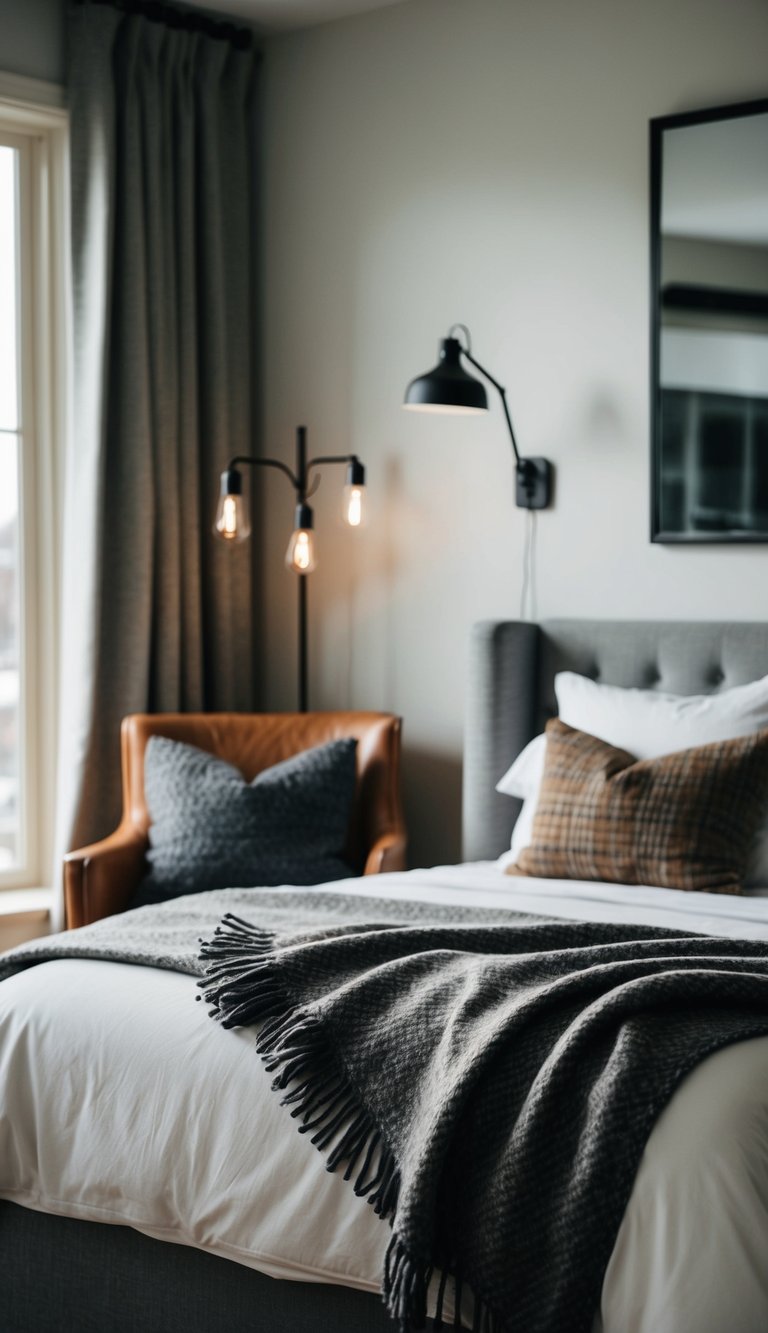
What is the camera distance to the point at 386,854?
131 inches

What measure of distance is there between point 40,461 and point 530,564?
1348 mm

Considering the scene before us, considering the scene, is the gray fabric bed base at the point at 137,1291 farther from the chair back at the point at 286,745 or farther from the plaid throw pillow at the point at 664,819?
the chair back at the point at 286,745

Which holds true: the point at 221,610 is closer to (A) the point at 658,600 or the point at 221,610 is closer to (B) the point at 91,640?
(B) the point at 91,640

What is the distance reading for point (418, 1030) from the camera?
1.75m

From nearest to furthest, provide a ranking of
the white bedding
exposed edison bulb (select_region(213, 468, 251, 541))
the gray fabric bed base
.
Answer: the white bedding
the gray fabric bed base
exposed edison bulb (select_region(213, 468, 251, 541))

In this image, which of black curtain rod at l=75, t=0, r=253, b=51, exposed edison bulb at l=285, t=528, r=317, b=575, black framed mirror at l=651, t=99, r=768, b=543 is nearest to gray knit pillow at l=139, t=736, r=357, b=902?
exposed edison bulb at l=285, t=528, r=317, b=575

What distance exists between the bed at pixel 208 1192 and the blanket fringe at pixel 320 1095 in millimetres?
33

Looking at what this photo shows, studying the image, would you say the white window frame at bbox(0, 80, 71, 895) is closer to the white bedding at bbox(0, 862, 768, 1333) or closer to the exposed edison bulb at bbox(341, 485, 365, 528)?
the exposed edison bulb at bbox(341, 485, 365, 528)

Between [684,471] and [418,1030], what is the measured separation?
6.40 ft

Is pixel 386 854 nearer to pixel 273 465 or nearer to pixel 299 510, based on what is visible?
pixel 299 510

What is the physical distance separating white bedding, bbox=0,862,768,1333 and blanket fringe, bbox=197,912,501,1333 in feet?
0.11

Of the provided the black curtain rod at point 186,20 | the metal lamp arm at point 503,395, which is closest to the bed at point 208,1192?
the metal lamp arm at point 503,395

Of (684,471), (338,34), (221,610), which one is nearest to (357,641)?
(221,610)

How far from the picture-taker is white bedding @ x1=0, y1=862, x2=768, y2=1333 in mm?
1453
